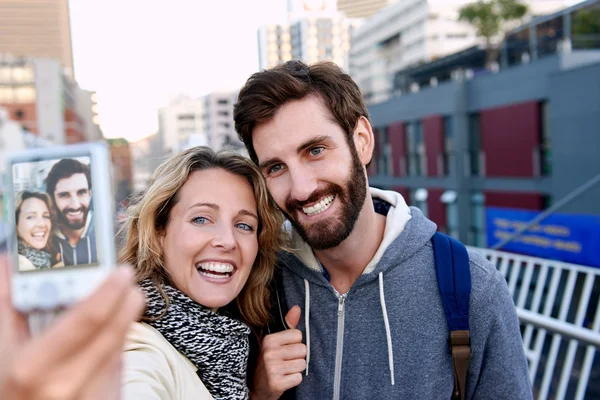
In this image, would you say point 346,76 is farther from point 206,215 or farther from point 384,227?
point 206,215

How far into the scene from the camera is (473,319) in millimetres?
1857

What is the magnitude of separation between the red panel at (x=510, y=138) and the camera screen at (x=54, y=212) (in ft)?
61.4

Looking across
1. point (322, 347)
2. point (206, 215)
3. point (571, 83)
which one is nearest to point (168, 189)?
point (206, 215)

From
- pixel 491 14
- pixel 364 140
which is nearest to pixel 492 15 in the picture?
pixel 491 14

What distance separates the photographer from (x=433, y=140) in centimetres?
2355

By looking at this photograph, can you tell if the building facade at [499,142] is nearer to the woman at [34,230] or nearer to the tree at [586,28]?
the tree at [586,28]

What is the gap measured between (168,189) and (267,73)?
58 cm

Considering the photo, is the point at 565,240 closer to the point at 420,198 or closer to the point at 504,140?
the point at 504,140

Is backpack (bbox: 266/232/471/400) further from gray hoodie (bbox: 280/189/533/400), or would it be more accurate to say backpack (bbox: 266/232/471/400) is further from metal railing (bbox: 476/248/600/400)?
metal railing (bbox: 476/248/600/400)

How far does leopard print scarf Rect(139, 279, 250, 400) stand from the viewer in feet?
5.61

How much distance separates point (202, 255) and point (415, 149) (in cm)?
2469

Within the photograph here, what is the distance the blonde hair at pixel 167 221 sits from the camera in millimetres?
1892

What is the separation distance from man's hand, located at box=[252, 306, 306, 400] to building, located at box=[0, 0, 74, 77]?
3.94ft

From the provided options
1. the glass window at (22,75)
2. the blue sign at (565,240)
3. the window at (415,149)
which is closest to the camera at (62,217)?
the glass window at (22,75)
